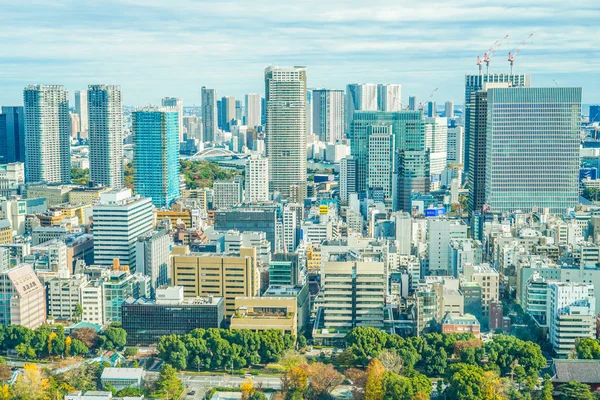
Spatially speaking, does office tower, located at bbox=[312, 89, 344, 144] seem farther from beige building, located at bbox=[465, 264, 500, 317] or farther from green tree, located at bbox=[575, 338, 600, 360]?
green tree, located at bbox=[575, 338, 600, 360]

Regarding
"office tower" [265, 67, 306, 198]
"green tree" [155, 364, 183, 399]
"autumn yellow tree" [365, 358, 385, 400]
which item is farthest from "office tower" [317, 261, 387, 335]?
"office tower" [265, 67, 306, 198]

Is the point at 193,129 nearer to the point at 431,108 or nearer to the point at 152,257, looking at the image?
the point at 431,108

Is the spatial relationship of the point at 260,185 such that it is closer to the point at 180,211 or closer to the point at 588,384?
the point at 180,211

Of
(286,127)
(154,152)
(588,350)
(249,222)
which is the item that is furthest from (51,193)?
(588,350)

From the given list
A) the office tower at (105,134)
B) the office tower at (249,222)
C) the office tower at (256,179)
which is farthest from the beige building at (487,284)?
the office tower at (105,134)

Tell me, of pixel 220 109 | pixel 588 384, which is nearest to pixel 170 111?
pixel 588 384
